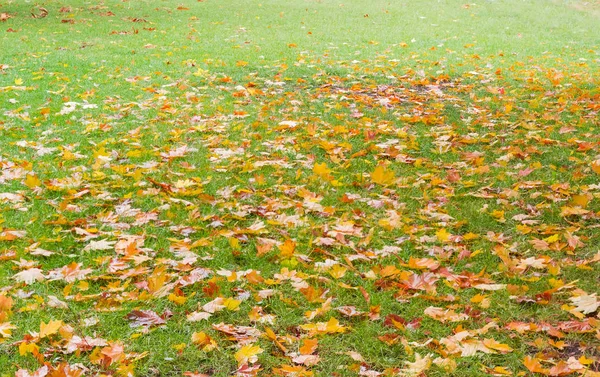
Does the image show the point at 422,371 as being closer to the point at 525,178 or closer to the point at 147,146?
the point at 525,178

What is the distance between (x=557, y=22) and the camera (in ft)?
48.0

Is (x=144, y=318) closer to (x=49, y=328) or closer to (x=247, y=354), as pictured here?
(x=49, y=328)

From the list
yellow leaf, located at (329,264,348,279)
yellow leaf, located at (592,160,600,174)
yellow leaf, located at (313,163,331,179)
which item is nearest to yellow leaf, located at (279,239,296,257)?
yellow leaf, located at (329,264,348,279)

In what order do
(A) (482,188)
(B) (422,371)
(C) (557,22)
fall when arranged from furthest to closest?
(C) (557,22), (A) (482,188), (B) (422,371)

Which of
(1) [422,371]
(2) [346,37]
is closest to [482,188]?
Answer: (1) [422,371]

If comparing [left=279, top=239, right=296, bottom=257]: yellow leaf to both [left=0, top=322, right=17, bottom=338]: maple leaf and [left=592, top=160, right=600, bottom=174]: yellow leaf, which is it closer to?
[left=0, top=322, right=17, bottom=338]: maple leaf

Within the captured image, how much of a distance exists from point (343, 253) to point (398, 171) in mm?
1543

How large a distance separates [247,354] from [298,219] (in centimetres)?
149

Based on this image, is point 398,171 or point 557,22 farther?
point 557,22

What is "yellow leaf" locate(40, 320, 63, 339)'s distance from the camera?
8.79 ft

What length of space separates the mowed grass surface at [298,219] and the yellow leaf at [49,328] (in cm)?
1

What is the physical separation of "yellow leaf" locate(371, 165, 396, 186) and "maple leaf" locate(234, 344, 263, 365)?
7.52 ft

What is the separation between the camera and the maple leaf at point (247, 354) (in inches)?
101

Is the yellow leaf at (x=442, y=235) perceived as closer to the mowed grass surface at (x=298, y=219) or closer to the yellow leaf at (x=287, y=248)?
the mowed grass surface at (x=298, y=219)
